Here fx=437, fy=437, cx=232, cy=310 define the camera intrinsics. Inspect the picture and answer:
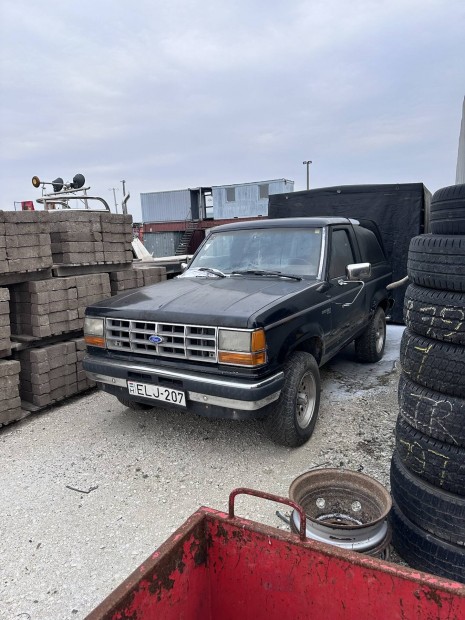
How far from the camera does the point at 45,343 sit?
189 inches

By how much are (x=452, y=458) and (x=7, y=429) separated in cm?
393

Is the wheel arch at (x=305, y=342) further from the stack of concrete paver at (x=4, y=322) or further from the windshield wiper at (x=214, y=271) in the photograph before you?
the stack of concrete paver at (x=4, y=322)

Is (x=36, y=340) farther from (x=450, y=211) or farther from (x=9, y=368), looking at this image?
(x=450, y=211)

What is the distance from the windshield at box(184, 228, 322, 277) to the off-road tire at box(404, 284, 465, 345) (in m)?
1.81

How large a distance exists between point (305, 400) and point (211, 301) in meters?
1.22

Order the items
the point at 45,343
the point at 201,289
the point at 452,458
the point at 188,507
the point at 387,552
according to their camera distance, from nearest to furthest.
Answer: the point at 452,458 < the point at 387,552 < the point at 188,507 < the point at 201,289 < the point at 45,343

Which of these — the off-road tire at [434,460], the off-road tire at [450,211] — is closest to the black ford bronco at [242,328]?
the off-road tire at [434,460]

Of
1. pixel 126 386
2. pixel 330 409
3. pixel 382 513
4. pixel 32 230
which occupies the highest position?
pixel 32 230

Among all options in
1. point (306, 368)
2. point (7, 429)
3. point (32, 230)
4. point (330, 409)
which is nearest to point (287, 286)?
point (306, 368)

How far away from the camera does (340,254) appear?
458cm

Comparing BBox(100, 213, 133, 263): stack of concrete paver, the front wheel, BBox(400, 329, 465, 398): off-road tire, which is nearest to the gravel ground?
the front wheel

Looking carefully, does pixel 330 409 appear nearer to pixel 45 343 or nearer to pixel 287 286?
pixel 287 286

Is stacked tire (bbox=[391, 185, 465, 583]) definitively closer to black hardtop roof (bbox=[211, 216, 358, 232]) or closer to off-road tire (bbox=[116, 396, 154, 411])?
black hardtop roof (bbox=[211, 216, 358, 232])

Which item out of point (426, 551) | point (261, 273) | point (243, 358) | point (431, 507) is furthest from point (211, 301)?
point (426, 551)
